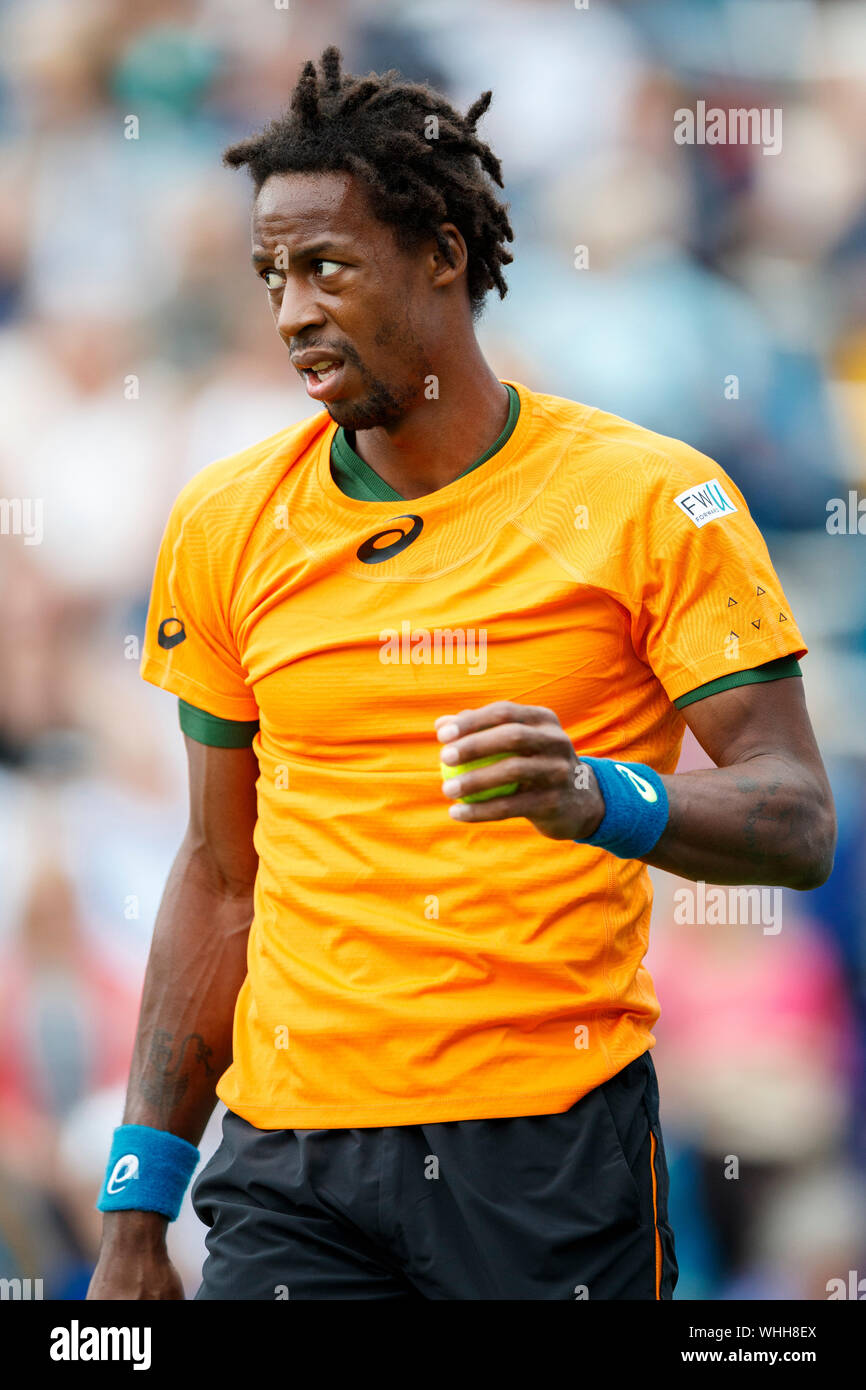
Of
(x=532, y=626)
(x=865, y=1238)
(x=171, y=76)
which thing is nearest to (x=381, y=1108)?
(x=532, y=626)

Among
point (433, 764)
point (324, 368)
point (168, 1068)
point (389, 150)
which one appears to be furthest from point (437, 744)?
point (389, 150)

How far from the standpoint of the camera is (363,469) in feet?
6.48

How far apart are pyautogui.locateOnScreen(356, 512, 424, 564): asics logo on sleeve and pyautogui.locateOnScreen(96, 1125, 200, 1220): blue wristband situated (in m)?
0.82

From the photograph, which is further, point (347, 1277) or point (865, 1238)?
point (865, 1238)

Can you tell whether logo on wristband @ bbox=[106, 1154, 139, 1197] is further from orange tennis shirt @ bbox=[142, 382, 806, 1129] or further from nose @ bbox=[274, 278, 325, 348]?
nose @ bbox=[274, 278, 325, 348]

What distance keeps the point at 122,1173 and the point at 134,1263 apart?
0.37ft

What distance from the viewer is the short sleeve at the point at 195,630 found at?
1990 mm

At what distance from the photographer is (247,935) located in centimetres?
210

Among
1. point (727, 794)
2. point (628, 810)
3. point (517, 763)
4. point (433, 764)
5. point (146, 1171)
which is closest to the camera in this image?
point (517, 763)

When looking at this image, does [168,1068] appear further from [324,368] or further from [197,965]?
[324,368]

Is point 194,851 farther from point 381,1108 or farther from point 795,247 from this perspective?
point 795,247

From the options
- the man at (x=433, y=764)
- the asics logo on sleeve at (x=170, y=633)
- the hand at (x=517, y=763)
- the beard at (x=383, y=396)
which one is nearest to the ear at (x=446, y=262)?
the man at (x=433, y=764)

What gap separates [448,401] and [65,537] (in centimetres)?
142

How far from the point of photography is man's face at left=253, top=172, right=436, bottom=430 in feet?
6.09
